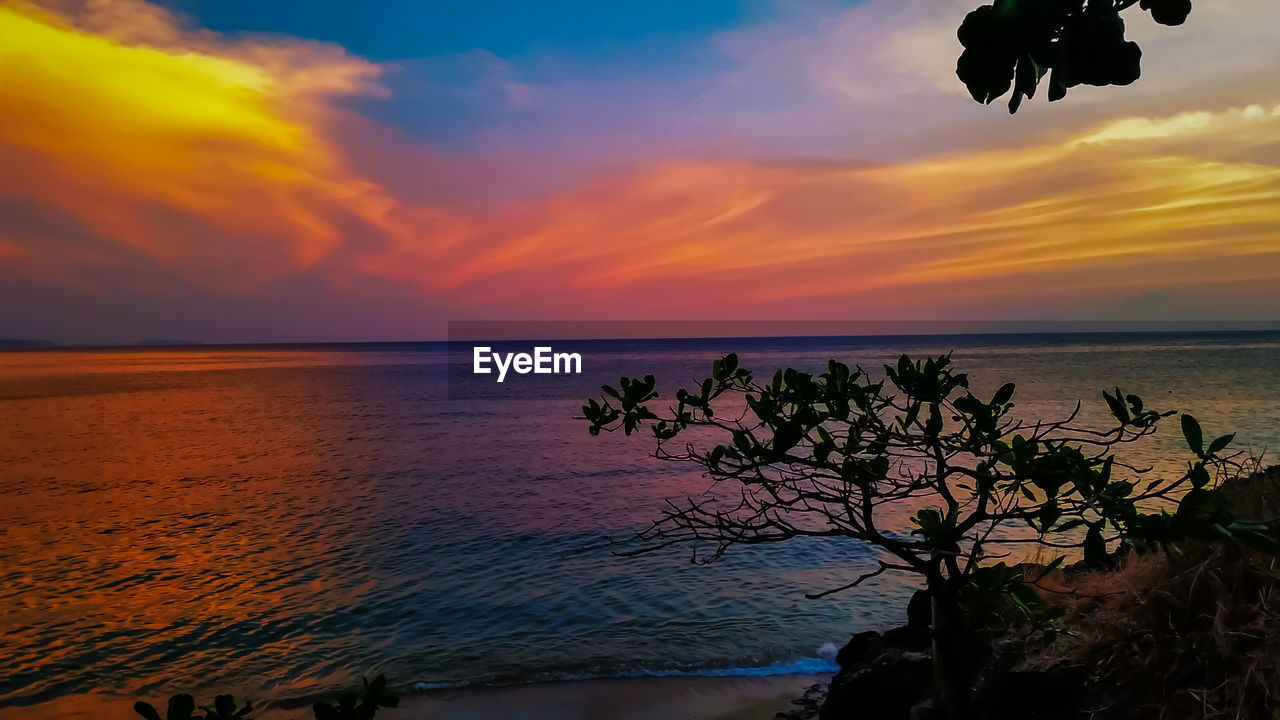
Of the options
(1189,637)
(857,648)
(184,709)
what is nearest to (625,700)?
(857,648)

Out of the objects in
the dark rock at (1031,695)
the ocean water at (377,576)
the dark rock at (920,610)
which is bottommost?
the ocean water at (377,576)

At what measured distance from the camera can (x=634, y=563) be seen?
50.5 feet

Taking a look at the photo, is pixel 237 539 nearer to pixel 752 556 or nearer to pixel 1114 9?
pixel 752 556

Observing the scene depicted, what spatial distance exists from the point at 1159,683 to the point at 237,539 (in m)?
20.8

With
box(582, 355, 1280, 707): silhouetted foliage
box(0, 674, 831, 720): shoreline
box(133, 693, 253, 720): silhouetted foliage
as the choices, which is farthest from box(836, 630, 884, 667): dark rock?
box(133, 693, 253, 720): silhouetted foliage

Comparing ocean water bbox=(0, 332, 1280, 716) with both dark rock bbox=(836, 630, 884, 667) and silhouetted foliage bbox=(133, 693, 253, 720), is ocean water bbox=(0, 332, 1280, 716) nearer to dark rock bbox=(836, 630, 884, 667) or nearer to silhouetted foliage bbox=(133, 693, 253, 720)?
dark rock bbox=(836, 630, 884, 667)

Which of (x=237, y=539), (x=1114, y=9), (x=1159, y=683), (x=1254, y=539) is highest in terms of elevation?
(x=1114, y=9)

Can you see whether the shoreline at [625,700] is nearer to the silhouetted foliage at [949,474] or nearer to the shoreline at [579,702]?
the shoreline at [579,702]

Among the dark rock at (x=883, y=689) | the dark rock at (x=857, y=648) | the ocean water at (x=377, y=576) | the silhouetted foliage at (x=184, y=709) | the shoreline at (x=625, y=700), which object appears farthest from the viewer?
the ocean water at (x=377, y=576)

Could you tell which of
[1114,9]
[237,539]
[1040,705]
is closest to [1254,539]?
[1114,9]

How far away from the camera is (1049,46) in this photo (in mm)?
1360

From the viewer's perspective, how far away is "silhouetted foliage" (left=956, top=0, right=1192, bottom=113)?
1248 mm

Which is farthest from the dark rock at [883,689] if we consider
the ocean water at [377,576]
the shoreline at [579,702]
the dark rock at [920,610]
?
the ocean water at [377,576]

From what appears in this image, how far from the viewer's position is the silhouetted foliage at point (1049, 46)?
125cm
